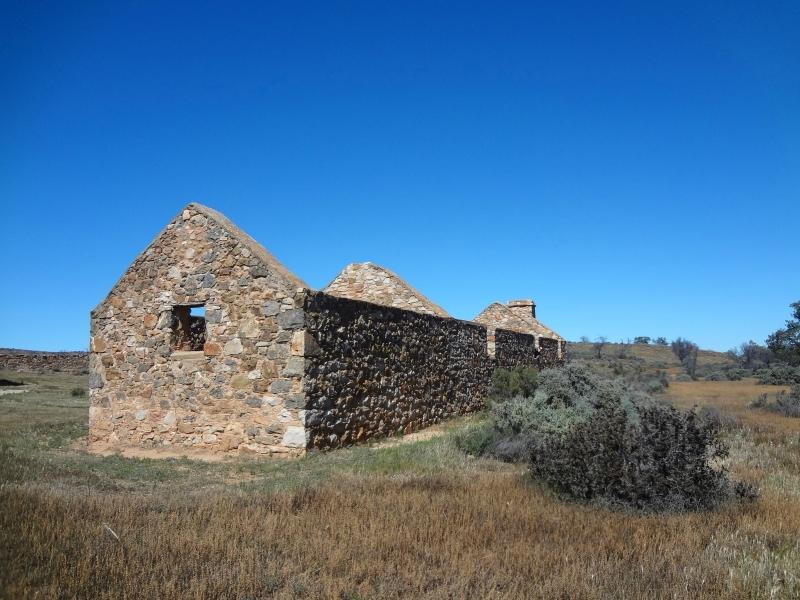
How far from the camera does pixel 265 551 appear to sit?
475 centimetres

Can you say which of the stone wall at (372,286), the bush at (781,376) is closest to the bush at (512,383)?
the stone wall at (372,286)

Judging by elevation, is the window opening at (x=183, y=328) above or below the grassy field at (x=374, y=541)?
above

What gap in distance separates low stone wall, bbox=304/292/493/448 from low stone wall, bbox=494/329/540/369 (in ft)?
7.48

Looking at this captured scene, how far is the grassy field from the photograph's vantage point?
411 cm

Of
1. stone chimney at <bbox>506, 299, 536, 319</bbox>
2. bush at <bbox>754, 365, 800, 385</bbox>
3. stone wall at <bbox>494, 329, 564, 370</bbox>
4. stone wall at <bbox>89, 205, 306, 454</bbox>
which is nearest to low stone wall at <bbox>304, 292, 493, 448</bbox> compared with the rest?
stone wall at <bbox>89, 205, 306, 454</bbox>

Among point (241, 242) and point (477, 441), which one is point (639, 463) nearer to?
point (477, 441)

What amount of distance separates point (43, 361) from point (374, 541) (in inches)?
1698

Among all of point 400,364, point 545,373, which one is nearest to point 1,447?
point 400,364

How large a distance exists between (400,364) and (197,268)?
4.76 metres

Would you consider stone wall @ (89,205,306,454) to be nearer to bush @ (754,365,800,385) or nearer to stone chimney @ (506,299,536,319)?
stone chimney @ (506,299,536,319)

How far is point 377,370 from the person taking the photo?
12672mm

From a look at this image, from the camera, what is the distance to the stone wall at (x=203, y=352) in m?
10.8

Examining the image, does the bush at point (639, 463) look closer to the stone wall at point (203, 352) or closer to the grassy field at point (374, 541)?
the grassy field at point (374, 541)

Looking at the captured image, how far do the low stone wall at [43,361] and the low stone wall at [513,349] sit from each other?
108 feet
